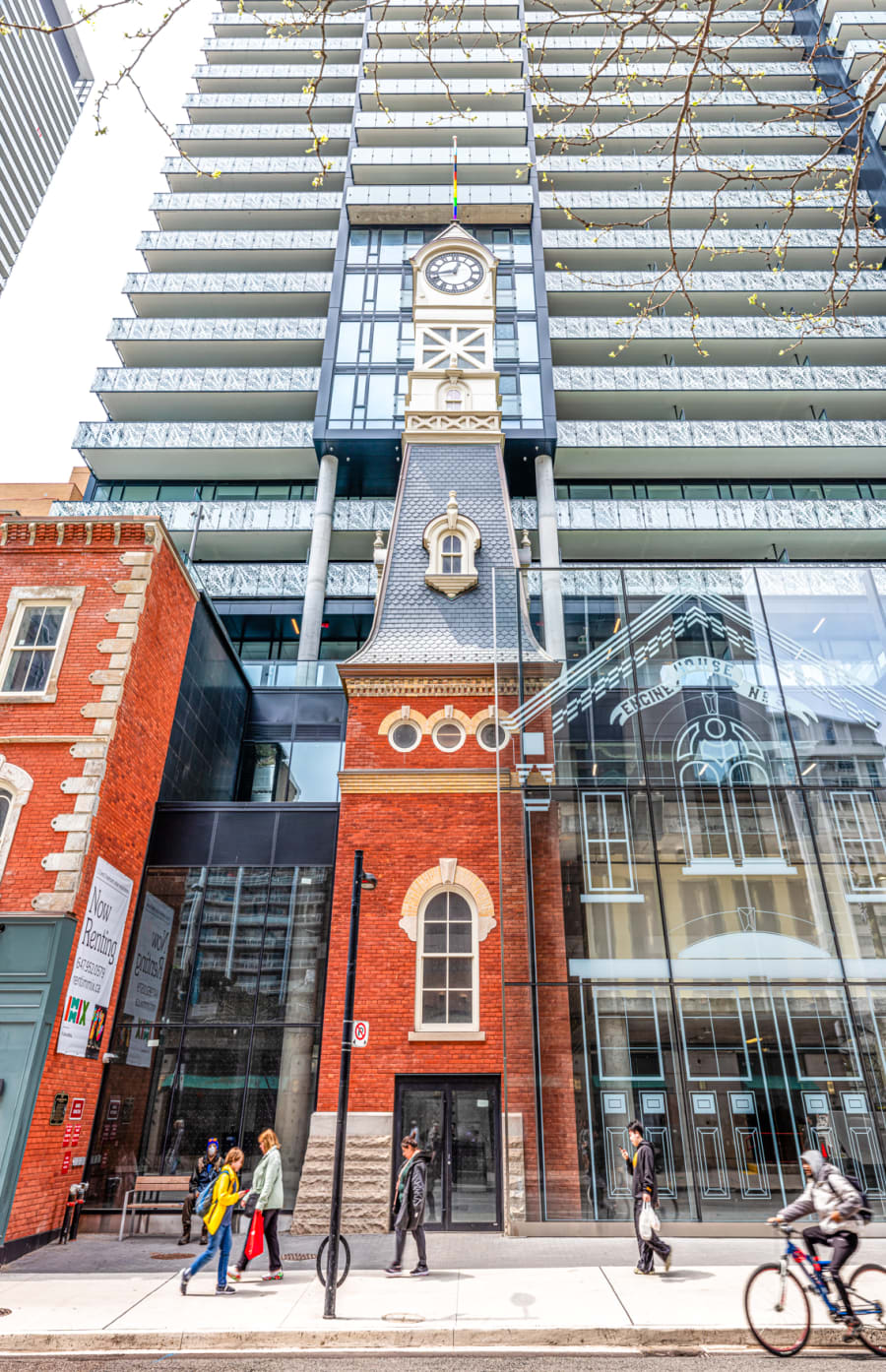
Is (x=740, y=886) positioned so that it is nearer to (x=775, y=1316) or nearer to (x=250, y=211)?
(x=775, y=1316)

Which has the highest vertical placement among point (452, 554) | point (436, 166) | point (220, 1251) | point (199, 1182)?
point (436, 166)

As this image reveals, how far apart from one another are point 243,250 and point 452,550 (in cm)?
2975

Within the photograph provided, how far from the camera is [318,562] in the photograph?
3306 cm

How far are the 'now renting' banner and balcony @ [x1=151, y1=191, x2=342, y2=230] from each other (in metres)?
38.4

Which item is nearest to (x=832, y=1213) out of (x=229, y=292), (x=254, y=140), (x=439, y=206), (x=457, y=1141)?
(x=457, y=1141)

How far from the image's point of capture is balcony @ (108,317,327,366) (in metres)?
39.4

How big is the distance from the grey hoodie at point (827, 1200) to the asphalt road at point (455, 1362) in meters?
1.04

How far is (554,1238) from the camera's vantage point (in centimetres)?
1303

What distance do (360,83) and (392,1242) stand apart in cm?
5058

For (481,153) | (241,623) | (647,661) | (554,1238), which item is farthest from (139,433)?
(554,1238)

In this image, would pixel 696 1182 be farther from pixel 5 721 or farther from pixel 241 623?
pixel 241 623

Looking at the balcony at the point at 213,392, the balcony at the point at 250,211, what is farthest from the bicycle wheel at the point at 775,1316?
the balcony at the point at 250,211

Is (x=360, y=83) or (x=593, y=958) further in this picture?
(x=360, y=83)

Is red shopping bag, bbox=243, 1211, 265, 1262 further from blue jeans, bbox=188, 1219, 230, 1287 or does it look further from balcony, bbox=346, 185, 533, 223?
balcony, bbox=346, 185, 533, 223
